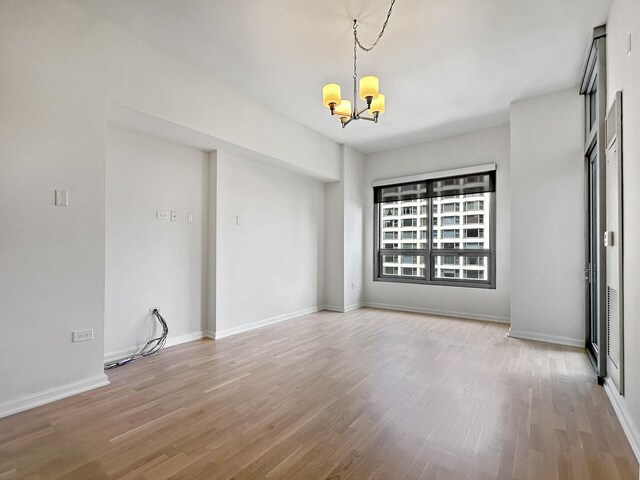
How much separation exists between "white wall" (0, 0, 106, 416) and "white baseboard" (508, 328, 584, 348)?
15.5 feet

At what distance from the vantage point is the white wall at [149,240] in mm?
3447

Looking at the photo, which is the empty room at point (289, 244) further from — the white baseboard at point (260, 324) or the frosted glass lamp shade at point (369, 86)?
the frosted glass lamp shade at point (369, 86)

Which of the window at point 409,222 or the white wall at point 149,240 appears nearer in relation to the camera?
the white wall at point 149,240

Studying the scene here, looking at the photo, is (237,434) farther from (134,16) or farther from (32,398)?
(134,16)

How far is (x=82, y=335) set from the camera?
2.73 metres

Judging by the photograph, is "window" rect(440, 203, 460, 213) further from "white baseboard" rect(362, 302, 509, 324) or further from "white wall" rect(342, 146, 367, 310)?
"white baseboard" rect(362, 302, 509, 324)

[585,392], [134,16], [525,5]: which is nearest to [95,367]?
[134,16]

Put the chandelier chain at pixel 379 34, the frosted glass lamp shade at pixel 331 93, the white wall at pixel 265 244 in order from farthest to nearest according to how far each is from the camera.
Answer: the white wall at pixel 265 244 < the frosted glass lamp shade at pixel 331 93 < the chandelier chain at pixel 379 34

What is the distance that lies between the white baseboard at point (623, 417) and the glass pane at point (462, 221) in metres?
3.02

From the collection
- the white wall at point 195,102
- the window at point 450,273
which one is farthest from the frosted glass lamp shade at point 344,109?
the window at point 450,273

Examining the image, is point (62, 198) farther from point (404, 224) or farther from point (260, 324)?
point (404, 224)

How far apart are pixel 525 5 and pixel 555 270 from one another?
2973mm

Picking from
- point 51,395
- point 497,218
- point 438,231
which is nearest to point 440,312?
point 438,231

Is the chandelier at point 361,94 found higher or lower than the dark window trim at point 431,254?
higher
